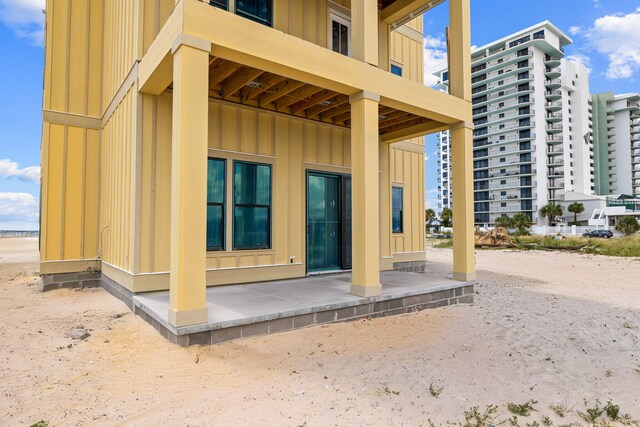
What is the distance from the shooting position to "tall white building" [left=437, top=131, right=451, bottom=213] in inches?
3477

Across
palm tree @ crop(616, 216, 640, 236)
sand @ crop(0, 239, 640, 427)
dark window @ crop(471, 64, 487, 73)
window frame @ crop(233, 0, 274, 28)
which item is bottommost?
sand @ crop(0, 239, 640, 427)

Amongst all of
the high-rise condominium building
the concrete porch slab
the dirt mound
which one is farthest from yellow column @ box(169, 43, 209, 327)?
the high-rise condominium building

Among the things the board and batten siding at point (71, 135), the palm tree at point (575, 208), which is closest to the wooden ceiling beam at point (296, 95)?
the board and batten siding at point (71, 135)

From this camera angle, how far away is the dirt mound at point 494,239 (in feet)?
78.7

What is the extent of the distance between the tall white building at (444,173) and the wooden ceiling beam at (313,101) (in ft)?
274

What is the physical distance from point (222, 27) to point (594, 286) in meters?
11.3

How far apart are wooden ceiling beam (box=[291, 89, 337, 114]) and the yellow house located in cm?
7

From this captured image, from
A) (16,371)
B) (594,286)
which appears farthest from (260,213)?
(594,286)

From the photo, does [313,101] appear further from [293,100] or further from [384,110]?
[384,110]

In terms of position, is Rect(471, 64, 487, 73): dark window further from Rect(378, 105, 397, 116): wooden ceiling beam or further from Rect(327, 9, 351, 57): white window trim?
Rect(378, 105, 397, 116): wooden ceiling beam

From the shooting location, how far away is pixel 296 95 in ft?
23.8

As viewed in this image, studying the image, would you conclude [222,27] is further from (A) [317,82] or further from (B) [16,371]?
(B) [16,371]

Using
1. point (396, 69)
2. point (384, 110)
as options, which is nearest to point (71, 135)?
point (384, 110)

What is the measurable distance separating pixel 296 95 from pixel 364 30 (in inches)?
68.5
